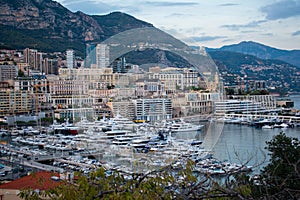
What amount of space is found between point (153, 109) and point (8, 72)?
16314mm

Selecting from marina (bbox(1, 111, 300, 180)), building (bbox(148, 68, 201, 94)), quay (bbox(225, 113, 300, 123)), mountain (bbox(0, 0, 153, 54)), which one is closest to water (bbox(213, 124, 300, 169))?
marina (bbox(1, 111, 300, 180))

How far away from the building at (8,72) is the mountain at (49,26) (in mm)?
3220

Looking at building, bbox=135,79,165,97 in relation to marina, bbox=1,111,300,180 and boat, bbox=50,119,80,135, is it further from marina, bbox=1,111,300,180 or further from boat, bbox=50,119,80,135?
boat, bbox=50,119,80,135

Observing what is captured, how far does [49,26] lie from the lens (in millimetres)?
29156

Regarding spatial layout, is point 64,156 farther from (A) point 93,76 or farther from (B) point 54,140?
(B) point 54,140

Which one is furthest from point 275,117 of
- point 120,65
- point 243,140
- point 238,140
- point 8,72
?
point 8,72

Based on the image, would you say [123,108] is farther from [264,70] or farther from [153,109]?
[264,70]

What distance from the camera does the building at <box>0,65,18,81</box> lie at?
20717 mm

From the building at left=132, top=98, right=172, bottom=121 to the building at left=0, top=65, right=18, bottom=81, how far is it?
15474 mm

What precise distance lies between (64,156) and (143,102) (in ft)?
12.8

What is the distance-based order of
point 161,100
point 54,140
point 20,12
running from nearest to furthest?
point 161,100, point 54,140, point 20,12

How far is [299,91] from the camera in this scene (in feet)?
136

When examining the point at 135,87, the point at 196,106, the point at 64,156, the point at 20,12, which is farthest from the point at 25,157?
the point at 20,12

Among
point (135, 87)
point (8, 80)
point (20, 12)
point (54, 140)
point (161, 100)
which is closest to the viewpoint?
point (161, 100)
